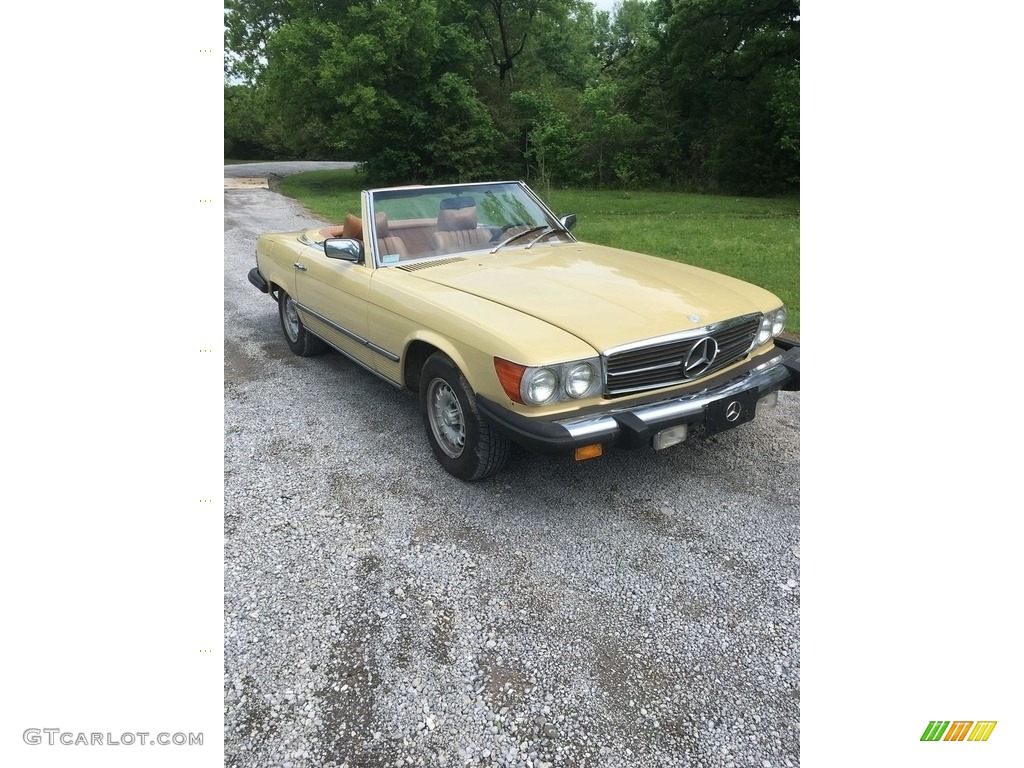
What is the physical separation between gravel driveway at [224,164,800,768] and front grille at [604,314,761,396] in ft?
2.11

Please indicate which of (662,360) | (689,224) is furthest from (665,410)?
(689,224)

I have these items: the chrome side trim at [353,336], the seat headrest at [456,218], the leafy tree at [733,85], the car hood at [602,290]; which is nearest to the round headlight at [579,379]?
the car hood at [602,290]

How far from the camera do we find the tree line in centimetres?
2012

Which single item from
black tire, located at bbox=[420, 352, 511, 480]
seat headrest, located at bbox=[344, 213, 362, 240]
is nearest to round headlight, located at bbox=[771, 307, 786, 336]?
black tire, located at bbox=[420, 352, 511, 480]

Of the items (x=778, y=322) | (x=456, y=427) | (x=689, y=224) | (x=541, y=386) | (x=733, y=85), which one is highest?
(x=733, y=85)

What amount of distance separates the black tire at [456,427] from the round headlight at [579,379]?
0.42 meters

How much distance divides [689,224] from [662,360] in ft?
37.3

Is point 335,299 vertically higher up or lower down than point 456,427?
higher up

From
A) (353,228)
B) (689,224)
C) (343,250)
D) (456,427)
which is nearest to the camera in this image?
(456,427)

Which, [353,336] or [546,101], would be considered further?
[546,101]

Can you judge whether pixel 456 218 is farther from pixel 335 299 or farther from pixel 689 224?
pixel 689 224

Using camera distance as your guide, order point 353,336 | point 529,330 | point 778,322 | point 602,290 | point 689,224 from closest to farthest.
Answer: point 529,330
point 602,290
point 778,322
point 353,336
point 689,224

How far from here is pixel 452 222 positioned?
4359mm
